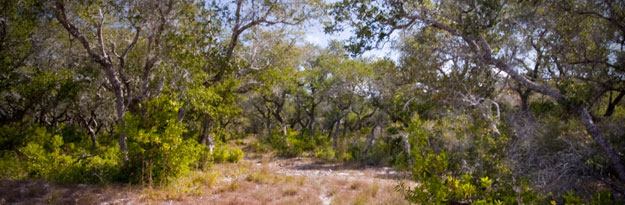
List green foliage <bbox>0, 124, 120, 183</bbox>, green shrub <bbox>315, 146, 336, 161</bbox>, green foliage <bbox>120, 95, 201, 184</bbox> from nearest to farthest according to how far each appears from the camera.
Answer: green foliage <bbox>120, 95, 201, 184</bbox>
green foliage <bbox>0, 124, 120, 183</bbox>
green shrub <bbox>315, 146, 336, 161</bbox>

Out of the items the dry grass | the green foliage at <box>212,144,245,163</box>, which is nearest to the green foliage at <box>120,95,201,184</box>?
the dry grass

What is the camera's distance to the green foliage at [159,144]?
5.89 metres

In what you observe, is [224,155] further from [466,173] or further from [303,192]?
[466,173]

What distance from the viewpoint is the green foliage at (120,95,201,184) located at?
5.89m

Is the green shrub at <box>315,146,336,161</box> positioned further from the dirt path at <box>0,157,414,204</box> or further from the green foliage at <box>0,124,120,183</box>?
the green foliage at <box>0,124,120,183</box>

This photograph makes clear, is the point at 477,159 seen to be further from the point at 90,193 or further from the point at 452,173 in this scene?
the point at 90,193

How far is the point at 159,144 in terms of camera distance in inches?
236

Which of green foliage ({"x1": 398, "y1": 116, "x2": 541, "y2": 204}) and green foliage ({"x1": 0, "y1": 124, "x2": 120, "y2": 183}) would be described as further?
green foliage ({"x1": 0, "y1": 124, "x2": 120, "y2": 183})

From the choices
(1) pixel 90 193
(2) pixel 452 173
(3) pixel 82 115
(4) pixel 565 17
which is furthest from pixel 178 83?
(3) pixel 82 115

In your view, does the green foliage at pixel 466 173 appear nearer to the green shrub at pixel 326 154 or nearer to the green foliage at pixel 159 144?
the green foliage at pixel 159 144

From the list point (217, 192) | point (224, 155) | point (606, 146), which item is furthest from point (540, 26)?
point (224, 155)

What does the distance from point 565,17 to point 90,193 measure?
8.64 metres

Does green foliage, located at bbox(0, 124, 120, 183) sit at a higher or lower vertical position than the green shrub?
higher

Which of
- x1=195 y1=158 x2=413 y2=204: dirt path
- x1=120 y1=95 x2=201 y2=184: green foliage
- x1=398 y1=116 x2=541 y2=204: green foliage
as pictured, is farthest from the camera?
x1=195 y1=158 x2=413 y2=204: dirt path
